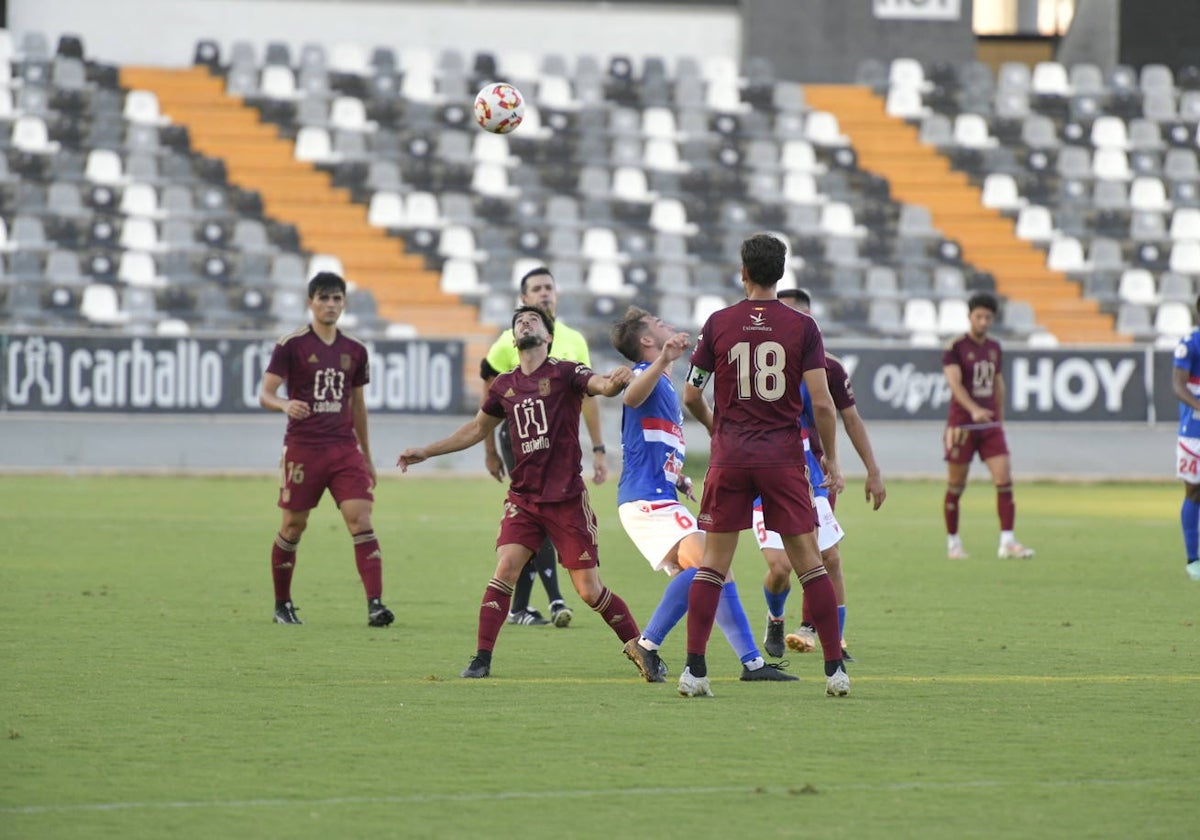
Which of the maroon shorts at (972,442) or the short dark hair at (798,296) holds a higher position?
the short dark hair at (798,296)

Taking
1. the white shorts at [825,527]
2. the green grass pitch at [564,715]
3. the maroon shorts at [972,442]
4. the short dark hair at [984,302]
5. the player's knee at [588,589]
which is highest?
the short dark hair at [984,302]

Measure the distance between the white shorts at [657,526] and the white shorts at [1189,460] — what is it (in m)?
6.52

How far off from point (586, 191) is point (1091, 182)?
9.07m

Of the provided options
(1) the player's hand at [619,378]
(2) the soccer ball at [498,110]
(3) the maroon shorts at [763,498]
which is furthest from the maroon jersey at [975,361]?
(3) the maroon shorts at [763,498]

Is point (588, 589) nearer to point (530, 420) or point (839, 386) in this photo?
point (530, 420)

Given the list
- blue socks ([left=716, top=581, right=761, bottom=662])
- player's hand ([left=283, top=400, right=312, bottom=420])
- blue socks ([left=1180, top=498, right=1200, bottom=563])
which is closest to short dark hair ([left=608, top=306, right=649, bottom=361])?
blue socks ([left=716, top=581, right=761, bottom=662])

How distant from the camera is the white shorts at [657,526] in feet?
28.7

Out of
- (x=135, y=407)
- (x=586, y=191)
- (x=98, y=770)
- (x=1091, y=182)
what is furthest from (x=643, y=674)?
(x=1091, y=182)

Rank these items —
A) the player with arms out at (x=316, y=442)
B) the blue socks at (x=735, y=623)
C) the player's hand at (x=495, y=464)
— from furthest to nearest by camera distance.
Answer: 1. the player with arms out at (x=316, y=442)
2. the player's hand at (x=495, y=464)
3. the blue socks at (x=735, y=623)

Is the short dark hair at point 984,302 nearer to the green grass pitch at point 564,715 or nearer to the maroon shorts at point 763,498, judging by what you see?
the green grass pitch at point 564,715

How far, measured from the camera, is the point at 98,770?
646cm

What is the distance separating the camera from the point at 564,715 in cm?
770

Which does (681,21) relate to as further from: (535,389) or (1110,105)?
(535,389)

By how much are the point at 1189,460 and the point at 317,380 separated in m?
6.82
